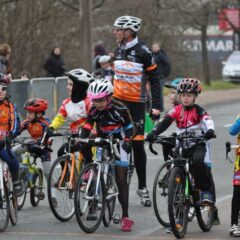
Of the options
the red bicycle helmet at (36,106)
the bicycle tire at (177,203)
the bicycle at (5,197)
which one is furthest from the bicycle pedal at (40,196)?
the bicycle tire at (177,203)

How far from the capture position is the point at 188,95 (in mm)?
9977

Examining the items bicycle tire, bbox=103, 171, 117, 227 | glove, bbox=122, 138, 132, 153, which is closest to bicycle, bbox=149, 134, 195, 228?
glove, bbox=122, 138, 132, 153

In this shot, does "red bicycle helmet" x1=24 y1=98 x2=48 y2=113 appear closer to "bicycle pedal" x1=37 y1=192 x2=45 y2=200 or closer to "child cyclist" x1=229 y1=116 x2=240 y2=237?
"bicycle pedal" x1=37 y1=192 x2=45 y2=200

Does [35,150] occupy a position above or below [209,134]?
below

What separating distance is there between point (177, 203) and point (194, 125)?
89 cm

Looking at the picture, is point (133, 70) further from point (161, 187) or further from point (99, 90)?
point (161, 187)

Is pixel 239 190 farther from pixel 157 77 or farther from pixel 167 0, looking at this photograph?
pixel 167 0

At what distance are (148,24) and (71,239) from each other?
1304 inches

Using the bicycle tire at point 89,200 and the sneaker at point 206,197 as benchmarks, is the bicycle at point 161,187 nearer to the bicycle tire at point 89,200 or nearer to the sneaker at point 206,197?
the sneaker at point 206,197

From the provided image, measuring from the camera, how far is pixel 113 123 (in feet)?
33.9

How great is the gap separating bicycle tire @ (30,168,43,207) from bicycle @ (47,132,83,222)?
3.33ft

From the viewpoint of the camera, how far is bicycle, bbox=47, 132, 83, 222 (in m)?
10.7

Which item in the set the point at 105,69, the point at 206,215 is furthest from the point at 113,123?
the point at 105,69

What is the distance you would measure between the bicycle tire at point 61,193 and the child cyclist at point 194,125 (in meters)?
1.24
